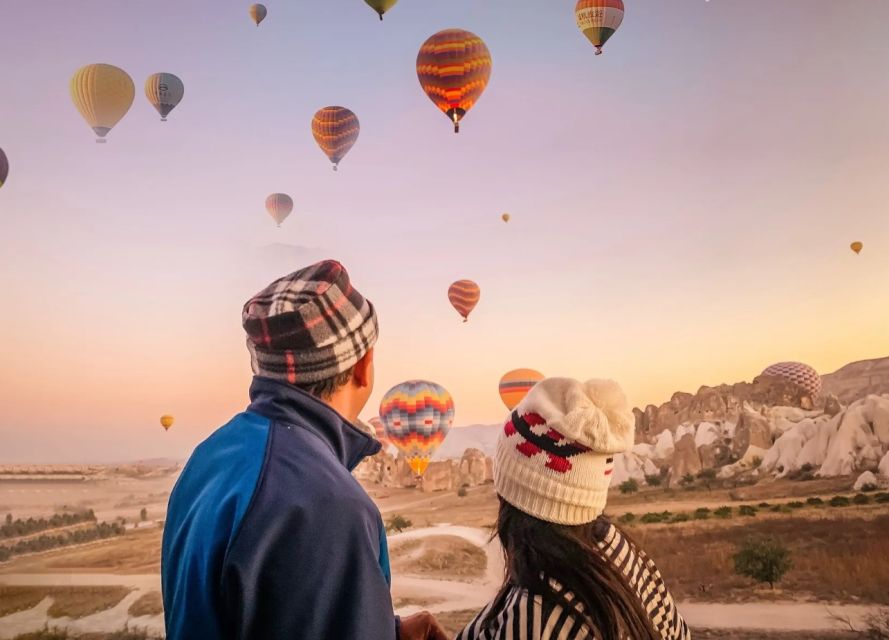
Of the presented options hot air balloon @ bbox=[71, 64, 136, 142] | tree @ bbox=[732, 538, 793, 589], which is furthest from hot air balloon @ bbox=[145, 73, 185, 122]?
tree @ bbox=[732, 538, 793, 589]

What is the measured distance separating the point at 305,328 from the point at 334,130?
19.1 m

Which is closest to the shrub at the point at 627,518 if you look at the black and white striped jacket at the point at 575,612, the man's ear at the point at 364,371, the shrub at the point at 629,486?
the shrub at the point at 629,486

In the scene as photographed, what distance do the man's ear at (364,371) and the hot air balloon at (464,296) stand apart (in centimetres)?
2096

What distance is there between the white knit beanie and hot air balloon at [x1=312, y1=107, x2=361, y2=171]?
18.9 meters

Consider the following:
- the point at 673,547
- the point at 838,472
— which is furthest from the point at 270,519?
the point at 838,472

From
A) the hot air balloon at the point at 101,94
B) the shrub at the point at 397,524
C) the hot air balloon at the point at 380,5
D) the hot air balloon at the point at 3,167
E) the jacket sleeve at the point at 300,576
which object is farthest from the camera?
the shrub at the point at 397,524

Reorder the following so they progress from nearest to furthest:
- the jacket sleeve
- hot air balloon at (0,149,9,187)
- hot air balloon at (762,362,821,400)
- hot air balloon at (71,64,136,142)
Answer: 1. the jacket sleeve
2. hot air balloon at (0,149,9,187)
3. hot air balloon at (71,64,136,142)
4. hot air balloon at (762,362,821,400)

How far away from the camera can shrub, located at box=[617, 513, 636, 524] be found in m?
17.3

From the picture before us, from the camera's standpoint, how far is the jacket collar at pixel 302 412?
1.49 meters

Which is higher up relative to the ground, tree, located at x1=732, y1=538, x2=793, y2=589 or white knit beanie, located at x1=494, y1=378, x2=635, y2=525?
white knit beanie, located at x1=494, y1=378, x2=635, y2=525

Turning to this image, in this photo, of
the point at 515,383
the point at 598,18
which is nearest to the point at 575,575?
the point at 598,18

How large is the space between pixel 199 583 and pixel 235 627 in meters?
0.09

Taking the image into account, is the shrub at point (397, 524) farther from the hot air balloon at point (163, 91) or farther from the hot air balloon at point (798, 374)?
the hot air balloon at point (798, 374)

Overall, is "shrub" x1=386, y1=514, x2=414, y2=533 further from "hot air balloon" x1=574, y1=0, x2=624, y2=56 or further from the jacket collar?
the jacket collar
